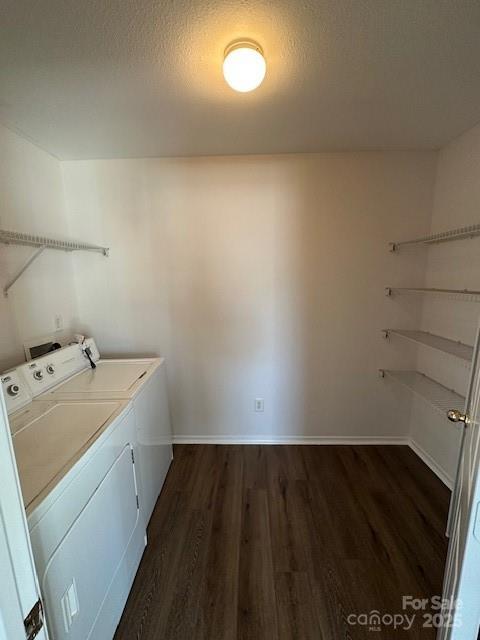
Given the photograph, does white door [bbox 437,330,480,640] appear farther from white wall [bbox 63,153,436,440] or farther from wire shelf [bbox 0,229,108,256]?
wire shelf [bbox 0,229,108,256]

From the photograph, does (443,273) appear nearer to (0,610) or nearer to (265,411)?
(265,411)

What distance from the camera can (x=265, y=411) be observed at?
2.44 meters

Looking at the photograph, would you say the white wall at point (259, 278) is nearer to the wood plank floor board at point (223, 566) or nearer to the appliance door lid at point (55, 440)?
the wood plank floor board at point (223, 566)

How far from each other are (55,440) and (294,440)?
6.35 feet

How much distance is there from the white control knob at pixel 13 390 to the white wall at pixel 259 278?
993 millimetres

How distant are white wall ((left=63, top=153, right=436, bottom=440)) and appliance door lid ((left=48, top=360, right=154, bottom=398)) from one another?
14.2 inches

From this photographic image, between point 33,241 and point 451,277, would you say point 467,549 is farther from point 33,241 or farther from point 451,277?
point 33,241

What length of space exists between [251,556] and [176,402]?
4.16 feet

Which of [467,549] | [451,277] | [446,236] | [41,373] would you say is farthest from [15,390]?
[451,277]

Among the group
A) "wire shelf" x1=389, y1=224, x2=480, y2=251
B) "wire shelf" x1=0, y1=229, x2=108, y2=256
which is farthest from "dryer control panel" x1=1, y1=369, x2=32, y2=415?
"wire shelf" x1=389, y1=224, x2=480, y2=251

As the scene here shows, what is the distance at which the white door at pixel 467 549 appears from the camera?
0.83 metres

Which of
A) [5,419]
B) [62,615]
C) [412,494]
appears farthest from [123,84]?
[412,494]

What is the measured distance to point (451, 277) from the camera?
6.38 ft

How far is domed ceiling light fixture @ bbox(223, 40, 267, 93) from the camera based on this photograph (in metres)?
1.06
